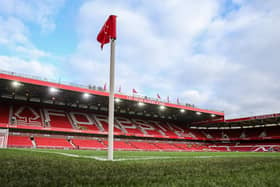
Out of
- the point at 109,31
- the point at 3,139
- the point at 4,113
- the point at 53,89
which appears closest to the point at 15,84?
the point at 53,89

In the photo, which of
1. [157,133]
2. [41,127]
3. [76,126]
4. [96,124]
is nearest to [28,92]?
[41,127]

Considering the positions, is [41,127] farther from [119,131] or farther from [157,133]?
[157,133]

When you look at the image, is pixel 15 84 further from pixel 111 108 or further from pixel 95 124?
pixel 111 108

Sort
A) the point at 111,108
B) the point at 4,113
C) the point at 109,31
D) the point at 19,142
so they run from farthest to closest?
the point at 4,113, the point at 19,142, the point at 109,31, the point at 111,108

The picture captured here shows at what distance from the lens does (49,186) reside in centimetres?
259

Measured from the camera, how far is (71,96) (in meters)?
34.5

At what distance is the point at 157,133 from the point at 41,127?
866 inches

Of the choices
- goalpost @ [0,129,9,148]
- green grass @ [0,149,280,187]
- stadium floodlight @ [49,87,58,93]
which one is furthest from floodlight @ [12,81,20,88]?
green grass @ [0,149,280,187]

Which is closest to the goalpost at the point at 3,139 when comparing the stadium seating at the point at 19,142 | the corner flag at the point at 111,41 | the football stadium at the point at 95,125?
the football stadium at the point at 95,125

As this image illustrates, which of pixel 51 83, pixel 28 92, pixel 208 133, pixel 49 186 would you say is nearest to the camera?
pixel 49 186

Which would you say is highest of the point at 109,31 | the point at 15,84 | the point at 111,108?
the point at 15,84

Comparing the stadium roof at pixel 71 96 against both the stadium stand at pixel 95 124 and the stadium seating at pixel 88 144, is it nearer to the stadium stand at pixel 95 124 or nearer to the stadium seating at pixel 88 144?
the stadium stand at pixel 95 124

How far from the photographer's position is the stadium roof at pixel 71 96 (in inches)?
1088

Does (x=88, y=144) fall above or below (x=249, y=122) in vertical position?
below
